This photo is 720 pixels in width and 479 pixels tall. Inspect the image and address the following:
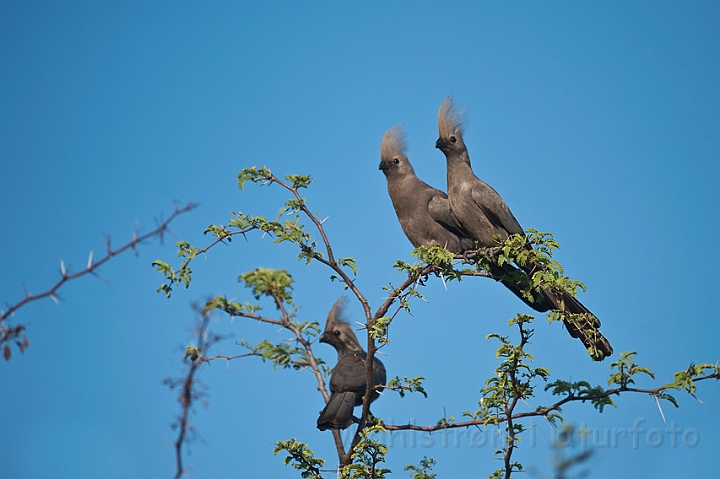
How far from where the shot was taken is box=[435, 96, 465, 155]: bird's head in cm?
794

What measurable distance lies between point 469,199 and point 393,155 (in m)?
1.60

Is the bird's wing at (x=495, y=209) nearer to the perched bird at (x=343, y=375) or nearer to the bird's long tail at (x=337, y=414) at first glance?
the perched bird at (x=343, y=375)

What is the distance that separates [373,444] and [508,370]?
40.7 inches

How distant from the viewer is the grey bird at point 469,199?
7250 mm

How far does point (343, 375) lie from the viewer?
283 inches

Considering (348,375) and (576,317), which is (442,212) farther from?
(576,317)

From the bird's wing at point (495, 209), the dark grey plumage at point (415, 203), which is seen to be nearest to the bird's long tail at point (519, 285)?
the bird's wing at point (495, 209)

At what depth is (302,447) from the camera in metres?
5.12

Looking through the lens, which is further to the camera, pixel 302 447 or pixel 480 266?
pixel 480 266

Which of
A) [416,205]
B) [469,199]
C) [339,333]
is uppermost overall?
[416,205]

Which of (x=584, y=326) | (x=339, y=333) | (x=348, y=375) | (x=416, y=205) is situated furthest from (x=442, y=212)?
(x=584, y=326)

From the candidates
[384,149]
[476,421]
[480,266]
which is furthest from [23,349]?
[384,149]

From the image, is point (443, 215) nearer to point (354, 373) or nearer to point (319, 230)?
point (354, 373)

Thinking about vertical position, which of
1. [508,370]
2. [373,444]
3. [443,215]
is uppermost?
[443,215]
